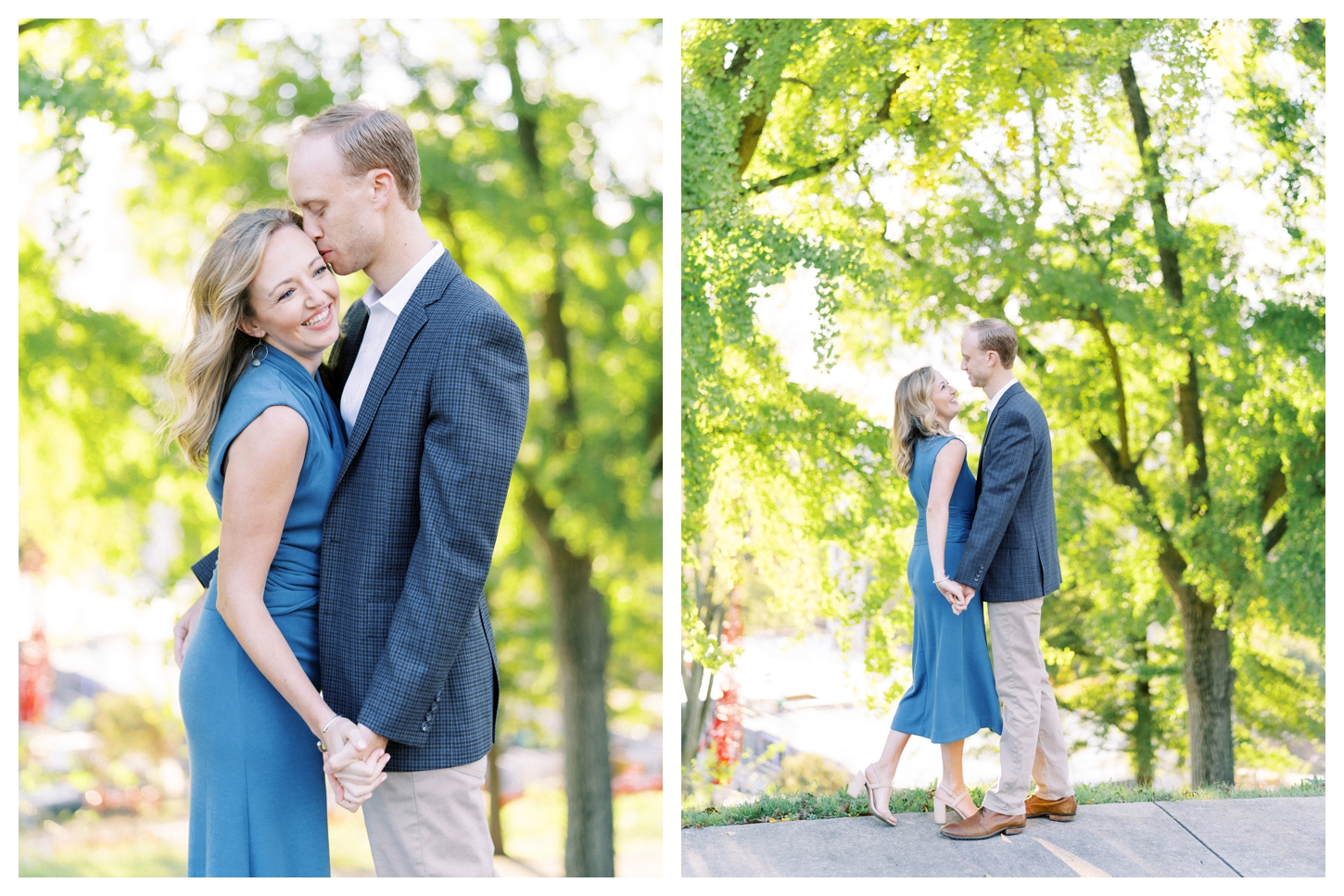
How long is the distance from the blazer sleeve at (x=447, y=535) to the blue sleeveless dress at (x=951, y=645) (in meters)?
1.67

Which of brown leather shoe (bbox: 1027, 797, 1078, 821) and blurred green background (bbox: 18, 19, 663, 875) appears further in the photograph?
blurred green background (bbox: 18, 19, 663, 875)

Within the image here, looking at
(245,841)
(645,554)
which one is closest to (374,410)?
(245,841)

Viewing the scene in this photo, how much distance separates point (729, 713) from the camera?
357 cm

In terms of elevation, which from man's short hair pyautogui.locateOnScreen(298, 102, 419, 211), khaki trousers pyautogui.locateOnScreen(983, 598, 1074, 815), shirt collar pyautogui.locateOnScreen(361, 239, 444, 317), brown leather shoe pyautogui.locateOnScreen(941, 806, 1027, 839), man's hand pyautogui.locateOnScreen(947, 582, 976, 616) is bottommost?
brown leather shoe pyautogui.locateOnScreen(941, 806, 1027, 839)

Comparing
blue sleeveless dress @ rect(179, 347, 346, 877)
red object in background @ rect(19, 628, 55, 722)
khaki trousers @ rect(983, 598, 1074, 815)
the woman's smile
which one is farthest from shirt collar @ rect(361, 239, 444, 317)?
red object in background @ rect(19, 628, 55, 722)

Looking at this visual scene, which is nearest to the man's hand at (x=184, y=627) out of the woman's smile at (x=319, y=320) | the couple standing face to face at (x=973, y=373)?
the woman's smile at (x=319, y=320)

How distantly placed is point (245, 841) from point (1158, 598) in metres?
4.46

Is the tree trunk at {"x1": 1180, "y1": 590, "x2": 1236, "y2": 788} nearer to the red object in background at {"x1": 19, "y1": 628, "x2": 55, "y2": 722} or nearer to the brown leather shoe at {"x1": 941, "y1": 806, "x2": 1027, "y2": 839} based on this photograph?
the brown leather shoe at {"x1": 941, "y1": 806, "x2": 1027, "y2": 839}

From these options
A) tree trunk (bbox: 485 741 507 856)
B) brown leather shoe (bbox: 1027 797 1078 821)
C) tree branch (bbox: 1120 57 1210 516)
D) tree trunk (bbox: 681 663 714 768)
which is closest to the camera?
brown leather shoe (bbox: 1027 797 1078 821)

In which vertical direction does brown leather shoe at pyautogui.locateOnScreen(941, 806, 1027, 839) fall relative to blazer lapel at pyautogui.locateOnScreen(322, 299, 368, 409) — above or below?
below

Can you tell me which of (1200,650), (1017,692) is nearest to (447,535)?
(1017,692)

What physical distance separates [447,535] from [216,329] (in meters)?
0.60

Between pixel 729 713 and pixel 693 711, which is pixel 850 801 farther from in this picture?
pixel 693 711

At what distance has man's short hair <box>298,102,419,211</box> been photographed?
1.69 metres
